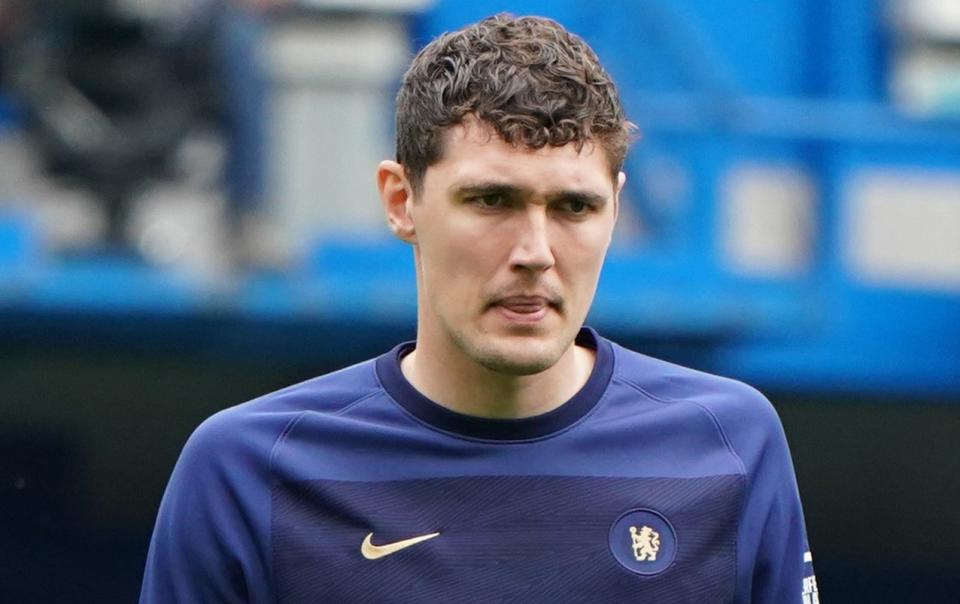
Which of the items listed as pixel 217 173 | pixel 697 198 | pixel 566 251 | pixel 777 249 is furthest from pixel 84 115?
pixel 566 251

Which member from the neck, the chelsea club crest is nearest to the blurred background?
the neck

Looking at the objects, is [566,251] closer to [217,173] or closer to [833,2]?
[217,173]

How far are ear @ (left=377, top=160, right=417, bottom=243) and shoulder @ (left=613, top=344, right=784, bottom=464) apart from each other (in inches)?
13.5

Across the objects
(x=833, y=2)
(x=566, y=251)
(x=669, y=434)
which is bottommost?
(x=669, y=434)

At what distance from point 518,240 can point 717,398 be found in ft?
1.36

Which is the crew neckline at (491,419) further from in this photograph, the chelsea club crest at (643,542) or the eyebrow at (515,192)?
the eyebrow at (515,192)

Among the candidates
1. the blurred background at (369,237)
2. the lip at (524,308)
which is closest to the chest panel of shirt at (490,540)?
the lip at (524,308)

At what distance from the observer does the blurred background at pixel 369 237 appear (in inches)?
209

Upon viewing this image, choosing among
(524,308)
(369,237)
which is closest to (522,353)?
(524,308)

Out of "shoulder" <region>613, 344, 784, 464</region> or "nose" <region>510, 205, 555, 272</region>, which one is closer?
"nose" <region>510, 205, 555, 272</region>

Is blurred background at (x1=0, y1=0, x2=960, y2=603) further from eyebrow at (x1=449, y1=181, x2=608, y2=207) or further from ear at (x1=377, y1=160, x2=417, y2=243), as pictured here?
eyebrow at (x1=449, y1=181, x2=608, y2=207)

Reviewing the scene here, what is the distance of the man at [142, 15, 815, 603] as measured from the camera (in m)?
2.40

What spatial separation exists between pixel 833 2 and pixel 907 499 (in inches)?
62.6

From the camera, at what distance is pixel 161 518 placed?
254 cm
